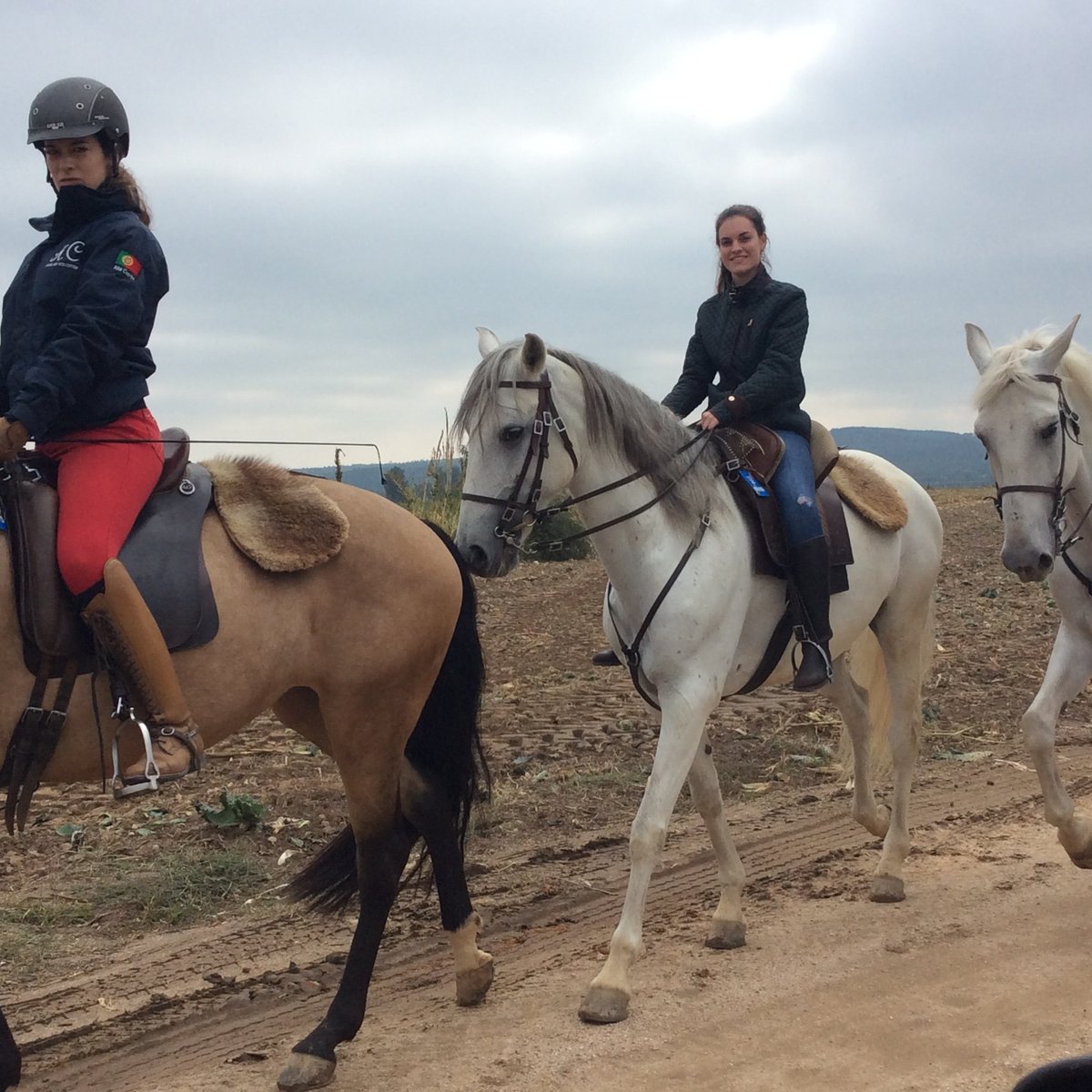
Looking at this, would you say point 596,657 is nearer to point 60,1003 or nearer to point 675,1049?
point 675,1049

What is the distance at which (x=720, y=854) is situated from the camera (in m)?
5.47

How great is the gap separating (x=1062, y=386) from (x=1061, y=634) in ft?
4.02

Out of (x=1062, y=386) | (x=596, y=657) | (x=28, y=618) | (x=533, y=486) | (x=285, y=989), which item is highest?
(x=1062, y=386)

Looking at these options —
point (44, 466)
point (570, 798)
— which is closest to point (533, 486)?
point (44, 466)

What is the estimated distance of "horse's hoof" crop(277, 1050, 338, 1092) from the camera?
4.00 m

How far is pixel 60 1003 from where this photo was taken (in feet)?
15.1

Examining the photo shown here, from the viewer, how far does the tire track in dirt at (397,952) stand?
14.2ft

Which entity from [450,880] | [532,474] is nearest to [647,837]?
[450,880]

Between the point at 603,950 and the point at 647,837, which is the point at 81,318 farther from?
the point at 603,950

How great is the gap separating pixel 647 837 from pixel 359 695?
1.26 meters

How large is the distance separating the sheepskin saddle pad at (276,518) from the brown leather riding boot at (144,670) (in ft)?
1.57

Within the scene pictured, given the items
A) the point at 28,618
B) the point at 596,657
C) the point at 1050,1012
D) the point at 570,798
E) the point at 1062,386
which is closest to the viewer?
the point at 28,618

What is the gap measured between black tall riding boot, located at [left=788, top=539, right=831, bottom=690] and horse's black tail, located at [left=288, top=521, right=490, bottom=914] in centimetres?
146

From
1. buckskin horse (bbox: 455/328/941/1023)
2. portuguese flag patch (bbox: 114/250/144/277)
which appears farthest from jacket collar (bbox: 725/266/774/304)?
portuguese flag patch (bbox: 114/250/144/277)
